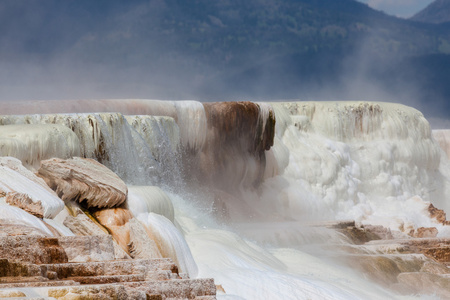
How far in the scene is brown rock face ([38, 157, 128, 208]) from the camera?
24.8ft

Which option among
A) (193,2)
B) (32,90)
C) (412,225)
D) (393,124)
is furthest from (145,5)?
(412,225)

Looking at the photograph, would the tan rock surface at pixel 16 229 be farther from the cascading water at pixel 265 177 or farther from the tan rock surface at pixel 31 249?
the cascading water at pixel 265 177

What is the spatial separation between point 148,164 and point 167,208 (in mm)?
2823

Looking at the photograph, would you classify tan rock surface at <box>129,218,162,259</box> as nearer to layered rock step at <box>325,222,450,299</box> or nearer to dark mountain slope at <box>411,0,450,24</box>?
layered rock step at <box>325,222,450,299</box>

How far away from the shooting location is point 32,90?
28.4 m

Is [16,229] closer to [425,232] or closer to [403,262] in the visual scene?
[403,262]

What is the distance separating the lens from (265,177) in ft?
54.6

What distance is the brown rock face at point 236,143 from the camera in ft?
49.4

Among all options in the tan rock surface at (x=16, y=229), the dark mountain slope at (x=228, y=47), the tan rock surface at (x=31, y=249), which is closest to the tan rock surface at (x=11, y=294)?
the tan rock surface at (x=31, y=249)

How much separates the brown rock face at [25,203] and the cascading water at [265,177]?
5.48 ft

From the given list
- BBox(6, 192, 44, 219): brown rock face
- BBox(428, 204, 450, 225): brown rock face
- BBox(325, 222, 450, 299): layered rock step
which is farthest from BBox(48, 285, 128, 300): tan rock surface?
BBox(428, 204, 450, 225): brown rock face

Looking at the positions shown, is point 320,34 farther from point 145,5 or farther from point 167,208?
point 167,208

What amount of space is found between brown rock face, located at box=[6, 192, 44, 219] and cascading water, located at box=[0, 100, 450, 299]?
1670 millimetres

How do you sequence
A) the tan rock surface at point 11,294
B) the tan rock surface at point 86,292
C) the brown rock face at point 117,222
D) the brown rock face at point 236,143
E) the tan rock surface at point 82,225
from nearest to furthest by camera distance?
the tan rock surface at point 11,294 < the tan rock surface at point 86,292 < the tan rock surface at point 82,225 < the brown rock face at point 117,222 < the brown rock face at point 236,143
